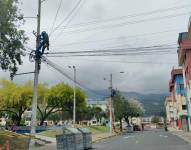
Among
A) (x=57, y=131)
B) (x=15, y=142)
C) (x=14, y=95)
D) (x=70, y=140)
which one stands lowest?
(x=15, y=142)

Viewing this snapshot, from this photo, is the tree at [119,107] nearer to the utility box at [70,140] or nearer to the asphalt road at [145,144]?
the asphalt road at [145,144]

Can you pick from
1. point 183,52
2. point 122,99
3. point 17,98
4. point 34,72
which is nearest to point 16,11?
point 34,72

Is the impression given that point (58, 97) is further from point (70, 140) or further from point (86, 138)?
point (70, 140)

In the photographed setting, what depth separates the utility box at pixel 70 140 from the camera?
83.6ft

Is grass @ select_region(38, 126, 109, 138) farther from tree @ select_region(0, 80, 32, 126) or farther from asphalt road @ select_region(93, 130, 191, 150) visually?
tree @ select_region(0, 80, 32, 126)

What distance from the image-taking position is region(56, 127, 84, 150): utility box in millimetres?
25469

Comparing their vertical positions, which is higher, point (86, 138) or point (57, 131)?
point (57, 131)

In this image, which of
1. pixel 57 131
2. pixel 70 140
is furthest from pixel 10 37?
pixel 57 131

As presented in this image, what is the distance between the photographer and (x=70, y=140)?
85.8 feet

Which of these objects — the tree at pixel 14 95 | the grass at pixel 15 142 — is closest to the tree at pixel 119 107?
the tree at pixel 14 95

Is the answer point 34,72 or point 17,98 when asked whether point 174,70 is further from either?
point 34,72

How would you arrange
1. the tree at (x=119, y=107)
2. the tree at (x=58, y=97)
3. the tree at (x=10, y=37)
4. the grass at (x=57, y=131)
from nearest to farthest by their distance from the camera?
the tree at (x=10, y=37) → the grass at (x=57, y=131) → the tree at (x=58, y=97) → the tree at (x=119, y=107)

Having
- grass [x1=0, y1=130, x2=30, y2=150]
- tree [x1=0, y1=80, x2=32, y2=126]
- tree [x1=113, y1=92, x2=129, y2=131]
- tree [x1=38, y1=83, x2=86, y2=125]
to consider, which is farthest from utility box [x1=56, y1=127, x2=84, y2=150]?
tree [x1=113, y1=92, x2=129, y2=131]

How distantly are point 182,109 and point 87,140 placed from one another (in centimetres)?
5038
